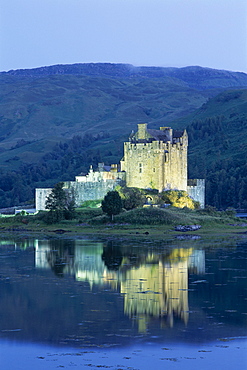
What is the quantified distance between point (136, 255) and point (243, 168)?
335 feet

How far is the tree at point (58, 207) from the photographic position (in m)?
73.2

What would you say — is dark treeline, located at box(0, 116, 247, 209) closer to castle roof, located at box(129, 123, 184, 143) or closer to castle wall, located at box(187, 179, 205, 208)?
castle wall, located at box(187, 179, 205, 208)

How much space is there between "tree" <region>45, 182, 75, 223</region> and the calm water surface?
62.0 ft

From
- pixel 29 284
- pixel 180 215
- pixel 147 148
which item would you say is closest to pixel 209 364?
pixel 29 284

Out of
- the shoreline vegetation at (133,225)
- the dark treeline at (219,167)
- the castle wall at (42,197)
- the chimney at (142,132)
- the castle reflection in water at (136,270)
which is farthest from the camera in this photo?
the dark treeline at (219,167)

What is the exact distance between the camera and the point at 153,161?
80.2 metres

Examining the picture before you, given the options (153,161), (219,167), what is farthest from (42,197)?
(219,167)

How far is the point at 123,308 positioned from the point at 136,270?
11941mm

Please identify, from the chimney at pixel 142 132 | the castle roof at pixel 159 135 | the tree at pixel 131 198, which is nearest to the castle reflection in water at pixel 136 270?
the tree at pixel 131 198

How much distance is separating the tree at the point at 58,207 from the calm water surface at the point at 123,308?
1890 cm

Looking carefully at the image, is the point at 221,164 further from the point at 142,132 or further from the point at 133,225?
the point at 133,225

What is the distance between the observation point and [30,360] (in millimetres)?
25125

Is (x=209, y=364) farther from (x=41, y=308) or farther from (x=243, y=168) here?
(x=243, y=168)

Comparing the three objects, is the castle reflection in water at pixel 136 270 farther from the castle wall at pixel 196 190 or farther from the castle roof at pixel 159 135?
the castle wall at pixel 196 190
